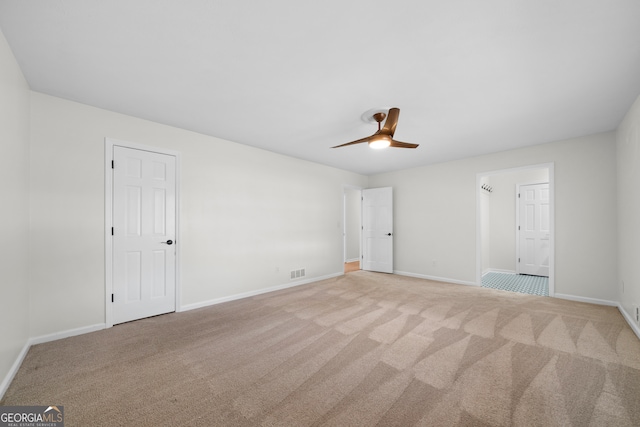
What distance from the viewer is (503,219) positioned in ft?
21.0

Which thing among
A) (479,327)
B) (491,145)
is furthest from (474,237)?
(479,327)

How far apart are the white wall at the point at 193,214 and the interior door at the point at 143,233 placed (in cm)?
15

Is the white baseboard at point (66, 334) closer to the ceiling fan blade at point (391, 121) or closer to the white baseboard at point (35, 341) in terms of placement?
the white baseboard at point (35, 341)

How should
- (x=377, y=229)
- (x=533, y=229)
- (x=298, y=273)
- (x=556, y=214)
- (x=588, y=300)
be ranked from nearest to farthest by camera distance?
1. (x=588, y=300)
2. (x=556, y=214)
3. (x=298, y=273)
4. (x=533, y=229)
5. (x=377, y=229)

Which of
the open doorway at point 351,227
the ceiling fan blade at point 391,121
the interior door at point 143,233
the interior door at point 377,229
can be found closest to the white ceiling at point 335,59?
the ceiling fan blade at point 391,121

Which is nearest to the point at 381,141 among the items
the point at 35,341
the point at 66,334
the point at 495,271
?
the point at 66,334

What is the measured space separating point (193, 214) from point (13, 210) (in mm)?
1770

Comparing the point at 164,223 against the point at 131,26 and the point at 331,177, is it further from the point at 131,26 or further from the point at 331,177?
the point at 331,177

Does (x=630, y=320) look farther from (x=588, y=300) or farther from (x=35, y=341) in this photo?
(x=35, y=341)

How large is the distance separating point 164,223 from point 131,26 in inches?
94.4

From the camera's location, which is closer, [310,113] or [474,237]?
[310,113]

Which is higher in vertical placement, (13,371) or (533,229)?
(533,229)

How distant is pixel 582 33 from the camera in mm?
1800

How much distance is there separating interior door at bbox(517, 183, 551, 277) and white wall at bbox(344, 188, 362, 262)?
4.38 meters
